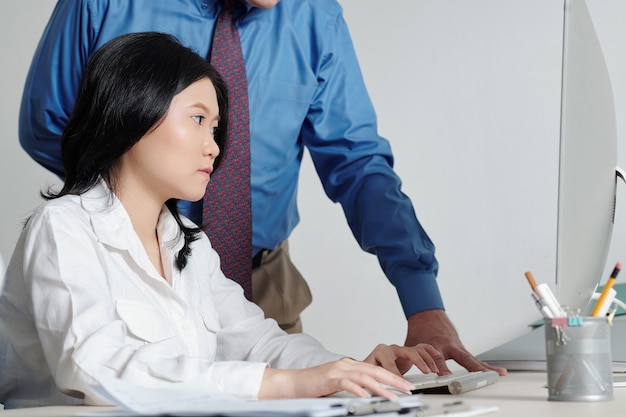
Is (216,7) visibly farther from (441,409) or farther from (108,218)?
(441,409)

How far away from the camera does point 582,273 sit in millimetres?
1125

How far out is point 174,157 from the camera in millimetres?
1434

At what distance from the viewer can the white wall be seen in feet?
10.7

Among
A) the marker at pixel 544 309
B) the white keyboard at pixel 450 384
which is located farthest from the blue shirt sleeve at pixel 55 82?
the marker at pixel 544 309

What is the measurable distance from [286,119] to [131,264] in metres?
0.71

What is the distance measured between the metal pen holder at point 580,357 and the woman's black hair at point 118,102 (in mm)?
684

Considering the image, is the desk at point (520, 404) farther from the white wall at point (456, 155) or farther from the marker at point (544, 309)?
the white wall at point (456, 155)

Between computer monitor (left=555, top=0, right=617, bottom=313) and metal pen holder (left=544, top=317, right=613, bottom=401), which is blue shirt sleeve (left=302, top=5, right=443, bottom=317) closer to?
computer monitor (left=555, top=0, right=617, bottom=313)

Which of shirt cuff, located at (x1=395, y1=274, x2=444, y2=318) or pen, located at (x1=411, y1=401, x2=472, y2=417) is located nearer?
pen, located at (x1=411, y1=401, x2=472, y2=417)

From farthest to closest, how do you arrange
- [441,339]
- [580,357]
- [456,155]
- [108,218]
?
[456,155]
[441,339]
[108,218]
[580,357]

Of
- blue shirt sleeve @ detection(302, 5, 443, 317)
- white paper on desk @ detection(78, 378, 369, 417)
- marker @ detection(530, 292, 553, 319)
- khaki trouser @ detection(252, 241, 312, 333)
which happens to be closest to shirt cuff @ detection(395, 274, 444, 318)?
blue shirt sleeve @ detection(302, 5, 443, 317)

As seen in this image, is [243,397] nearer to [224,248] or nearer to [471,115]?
[224,248]

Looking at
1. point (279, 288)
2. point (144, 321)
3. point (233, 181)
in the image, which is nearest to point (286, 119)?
point (233, 181)

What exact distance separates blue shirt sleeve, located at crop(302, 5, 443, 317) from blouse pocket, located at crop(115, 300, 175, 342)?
2.17 feet
